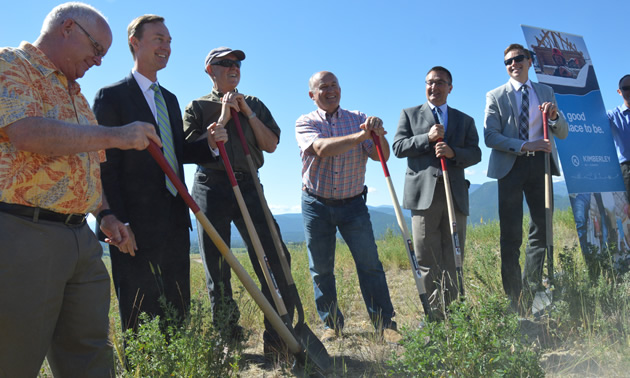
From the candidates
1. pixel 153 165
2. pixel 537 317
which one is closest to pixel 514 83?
pixel 537 317

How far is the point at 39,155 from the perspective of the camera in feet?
6.78

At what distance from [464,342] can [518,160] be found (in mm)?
2840

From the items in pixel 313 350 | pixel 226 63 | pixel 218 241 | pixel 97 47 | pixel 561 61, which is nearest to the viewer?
pixel 97 47

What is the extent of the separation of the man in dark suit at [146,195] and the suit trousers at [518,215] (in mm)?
2981

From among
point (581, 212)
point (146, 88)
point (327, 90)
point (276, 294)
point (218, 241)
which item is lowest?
point (276, 294)

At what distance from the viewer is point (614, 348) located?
3262 mm

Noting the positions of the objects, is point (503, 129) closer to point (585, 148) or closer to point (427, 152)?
point (427, 152)

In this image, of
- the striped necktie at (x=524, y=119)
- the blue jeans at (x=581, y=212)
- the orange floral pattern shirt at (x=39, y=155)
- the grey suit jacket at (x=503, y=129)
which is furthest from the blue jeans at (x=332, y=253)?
the blue jeans at (x=581, y=212)

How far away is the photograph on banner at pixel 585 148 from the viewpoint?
5.43 m

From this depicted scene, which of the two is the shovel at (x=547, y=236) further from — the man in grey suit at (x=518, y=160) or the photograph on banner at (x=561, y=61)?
the photograph on banner at (x=561, y=61)

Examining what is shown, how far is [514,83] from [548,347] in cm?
270

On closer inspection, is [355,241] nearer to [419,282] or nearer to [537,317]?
[419,282]

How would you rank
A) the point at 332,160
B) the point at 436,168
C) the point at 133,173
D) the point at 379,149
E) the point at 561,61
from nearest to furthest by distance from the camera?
the point at 133,173 → the point at 379,149 → the point at 332,160 → the point at 436,168 → the point at 561,61

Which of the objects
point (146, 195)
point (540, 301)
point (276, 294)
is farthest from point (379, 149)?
point (540, 301)
